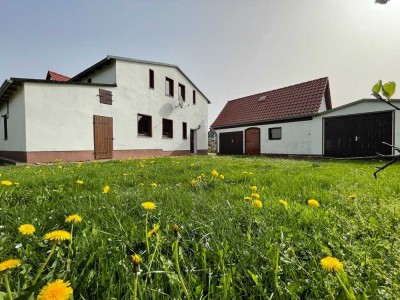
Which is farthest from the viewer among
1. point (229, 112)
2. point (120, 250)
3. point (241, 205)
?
point (229, 112)

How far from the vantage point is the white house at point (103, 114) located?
30.7ft

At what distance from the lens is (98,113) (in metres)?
11.1

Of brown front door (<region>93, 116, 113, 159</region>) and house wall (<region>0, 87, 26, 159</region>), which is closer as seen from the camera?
house wall (<region>0, 87, 26, 159</region>)

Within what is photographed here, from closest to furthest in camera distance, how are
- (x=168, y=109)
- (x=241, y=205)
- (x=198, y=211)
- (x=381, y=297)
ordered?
(x=381, y=297) < (x=198, y=211) < (x=241, y=205) < (x=168, y=109)

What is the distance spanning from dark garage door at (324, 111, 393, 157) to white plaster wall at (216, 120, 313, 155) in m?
1.14

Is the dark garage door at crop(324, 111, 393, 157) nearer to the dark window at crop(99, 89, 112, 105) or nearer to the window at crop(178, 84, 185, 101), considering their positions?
the window at crop(178, 84, 185, 101)

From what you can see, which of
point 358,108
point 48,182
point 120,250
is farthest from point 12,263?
point 358,108

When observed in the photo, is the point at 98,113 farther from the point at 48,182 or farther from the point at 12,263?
the point at 12,263

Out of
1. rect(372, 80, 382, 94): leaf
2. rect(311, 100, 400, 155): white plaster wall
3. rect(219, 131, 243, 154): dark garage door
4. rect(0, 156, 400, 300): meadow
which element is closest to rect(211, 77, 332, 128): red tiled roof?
rect(311, 100, 400, 155): white plaster wall

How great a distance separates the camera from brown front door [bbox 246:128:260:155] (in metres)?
16.7

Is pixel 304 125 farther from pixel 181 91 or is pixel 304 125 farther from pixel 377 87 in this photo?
pixel 377 87

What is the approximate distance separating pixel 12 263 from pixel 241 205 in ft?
4.88

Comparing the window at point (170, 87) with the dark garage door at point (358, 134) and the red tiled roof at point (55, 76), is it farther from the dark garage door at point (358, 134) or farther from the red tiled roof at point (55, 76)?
the dark garage door at point (358, 134)

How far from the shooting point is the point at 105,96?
37.2ft
